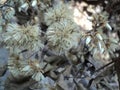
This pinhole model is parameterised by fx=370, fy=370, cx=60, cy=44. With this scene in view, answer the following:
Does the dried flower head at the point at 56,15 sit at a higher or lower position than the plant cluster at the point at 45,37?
higher

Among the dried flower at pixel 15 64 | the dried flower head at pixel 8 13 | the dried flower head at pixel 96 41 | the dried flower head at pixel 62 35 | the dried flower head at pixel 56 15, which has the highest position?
the dried flower head at pixel 8 13

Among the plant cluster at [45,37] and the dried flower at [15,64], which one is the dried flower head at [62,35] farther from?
the dried flower at [15,64]

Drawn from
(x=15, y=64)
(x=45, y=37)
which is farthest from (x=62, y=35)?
(x=15, y=64)

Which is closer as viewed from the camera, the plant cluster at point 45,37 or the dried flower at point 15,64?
the plant cluster at point 45,37

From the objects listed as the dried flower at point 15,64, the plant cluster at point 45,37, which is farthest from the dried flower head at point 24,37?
the dried flower at point 15,64

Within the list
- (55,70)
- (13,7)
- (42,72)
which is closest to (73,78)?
(55,70)

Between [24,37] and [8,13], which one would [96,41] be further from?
[8,13]
